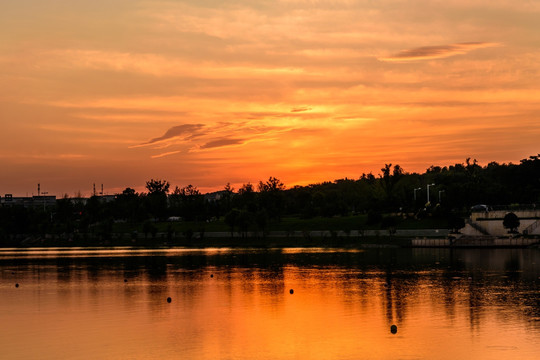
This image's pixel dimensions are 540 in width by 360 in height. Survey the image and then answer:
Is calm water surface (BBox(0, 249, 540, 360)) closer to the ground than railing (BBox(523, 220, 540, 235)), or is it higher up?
closer to the ground

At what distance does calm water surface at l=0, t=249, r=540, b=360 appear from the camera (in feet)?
125

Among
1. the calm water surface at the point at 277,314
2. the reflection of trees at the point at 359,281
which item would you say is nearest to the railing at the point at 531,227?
the reflection of trees at the point at 359,281

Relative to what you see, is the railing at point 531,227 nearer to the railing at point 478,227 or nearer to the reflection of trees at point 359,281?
the railing at point 478,227

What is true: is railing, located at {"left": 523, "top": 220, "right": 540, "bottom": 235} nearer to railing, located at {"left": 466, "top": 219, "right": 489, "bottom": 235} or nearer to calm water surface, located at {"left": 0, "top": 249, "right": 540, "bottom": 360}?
railing, located at {"left": 466, "top": 219, "right": 489, "bottom": 235}

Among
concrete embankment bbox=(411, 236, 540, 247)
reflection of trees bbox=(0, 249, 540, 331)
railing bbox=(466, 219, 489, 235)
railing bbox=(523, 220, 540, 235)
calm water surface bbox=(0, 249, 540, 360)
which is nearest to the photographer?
calm water surface bbox=(0, 249, 540, 360)

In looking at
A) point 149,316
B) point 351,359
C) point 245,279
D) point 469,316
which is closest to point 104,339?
point 149,316

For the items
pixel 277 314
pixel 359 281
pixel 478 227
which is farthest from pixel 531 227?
pixel 277 314

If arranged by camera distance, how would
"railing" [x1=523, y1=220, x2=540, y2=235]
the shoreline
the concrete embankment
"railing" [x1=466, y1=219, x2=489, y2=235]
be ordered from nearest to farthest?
the concrete embankment
the shoreline
"railing" [x1=523, y1=220, x2=540, y2=235]
"railing" [x1=466, y1=219, x2=489, y2=235]

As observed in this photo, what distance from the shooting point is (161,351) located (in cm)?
3772

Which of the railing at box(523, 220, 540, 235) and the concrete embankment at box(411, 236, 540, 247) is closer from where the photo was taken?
the concrete embankment at box(411, 236, 540, 247)

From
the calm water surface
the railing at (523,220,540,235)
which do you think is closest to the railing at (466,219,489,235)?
the railing at (523,220,540,235)

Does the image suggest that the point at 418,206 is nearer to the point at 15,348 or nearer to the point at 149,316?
the point at 149,316

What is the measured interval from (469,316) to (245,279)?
35730mm

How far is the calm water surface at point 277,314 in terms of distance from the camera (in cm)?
3803
